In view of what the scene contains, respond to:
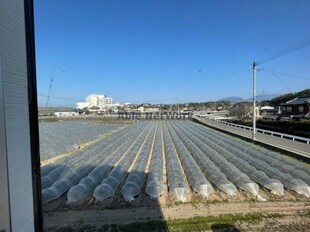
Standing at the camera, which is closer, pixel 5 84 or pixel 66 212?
pixel 5 84

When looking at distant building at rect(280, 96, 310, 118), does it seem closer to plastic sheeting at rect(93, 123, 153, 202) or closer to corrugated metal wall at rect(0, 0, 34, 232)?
plastic sheeting at rect(93, 123, 153, 202)

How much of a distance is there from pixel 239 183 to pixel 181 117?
214 feet

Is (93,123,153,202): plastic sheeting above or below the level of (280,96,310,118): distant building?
below

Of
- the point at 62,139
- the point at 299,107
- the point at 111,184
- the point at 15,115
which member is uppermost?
the point at 15,115

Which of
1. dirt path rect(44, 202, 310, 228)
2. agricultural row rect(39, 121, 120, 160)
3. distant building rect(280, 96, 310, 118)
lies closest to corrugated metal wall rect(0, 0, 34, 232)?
dirt path rect(44, 202, 310, 228)

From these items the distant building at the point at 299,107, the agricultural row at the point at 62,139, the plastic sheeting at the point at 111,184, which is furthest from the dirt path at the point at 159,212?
the distant building at the point at 299,107

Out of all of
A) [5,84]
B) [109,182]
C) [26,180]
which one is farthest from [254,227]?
[5,84]

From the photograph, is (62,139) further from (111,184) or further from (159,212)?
(159,212)

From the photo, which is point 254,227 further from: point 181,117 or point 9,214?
point 181,117

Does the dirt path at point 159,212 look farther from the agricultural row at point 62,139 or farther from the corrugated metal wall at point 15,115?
the agricultural row at point 62,139

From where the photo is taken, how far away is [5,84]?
1.92 m

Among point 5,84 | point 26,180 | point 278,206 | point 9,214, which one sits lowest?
point 278,206

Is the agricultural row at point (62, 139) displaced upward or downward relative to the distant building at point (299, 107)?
downward

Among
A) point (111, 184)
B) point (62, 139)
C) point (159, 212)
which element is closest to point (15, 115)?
point (159, 212)
